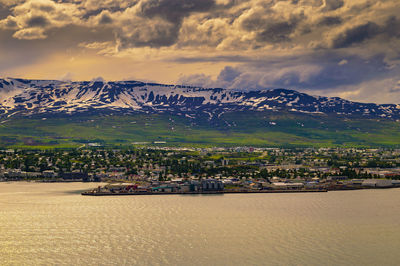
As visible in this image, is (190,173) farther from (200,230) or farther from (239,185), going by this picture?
(200,230)

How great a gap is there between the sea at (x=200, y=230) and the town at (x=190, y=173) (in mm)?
9128

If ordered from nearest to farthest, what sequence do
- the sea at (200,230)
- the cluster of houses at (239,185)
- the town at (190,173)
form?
the sea at (200,230) < the cluster of houses at (239,185) < the town at (190,173)

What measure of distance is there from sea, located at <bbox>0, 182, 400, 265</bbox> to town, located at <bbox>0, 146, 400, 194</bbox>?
9128 mm

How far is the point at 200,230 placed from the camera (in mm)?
53812

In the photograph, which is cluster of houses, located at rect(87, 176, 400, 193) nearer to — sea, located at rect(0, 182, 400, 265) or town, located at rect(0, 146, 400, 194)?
town, located at rect(0, 146, 400, 194)

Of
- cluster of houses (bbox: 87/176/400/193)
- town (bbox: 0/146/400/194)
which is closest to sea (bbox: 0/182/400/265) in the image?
cluster of houses (bbox: 87/176/400/193)

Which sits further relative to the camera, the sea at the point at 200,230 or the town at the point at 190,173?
the town at the point at 190,173

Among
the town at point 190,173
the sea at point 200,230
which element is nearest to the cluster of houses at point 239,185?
the town at point 190,173

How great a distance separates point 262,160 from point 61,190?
70.3m

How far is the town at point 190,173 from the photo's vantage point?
299ft

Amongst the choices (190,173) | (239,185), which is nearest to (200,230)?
(239,185)

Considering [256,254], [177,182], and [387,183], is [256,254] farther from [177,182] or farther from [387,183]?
[387,183]

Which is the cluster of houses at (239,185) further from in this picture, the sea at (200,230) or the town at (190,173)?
the sea at (200,230)

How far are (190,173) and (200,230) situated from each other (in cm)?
5731
